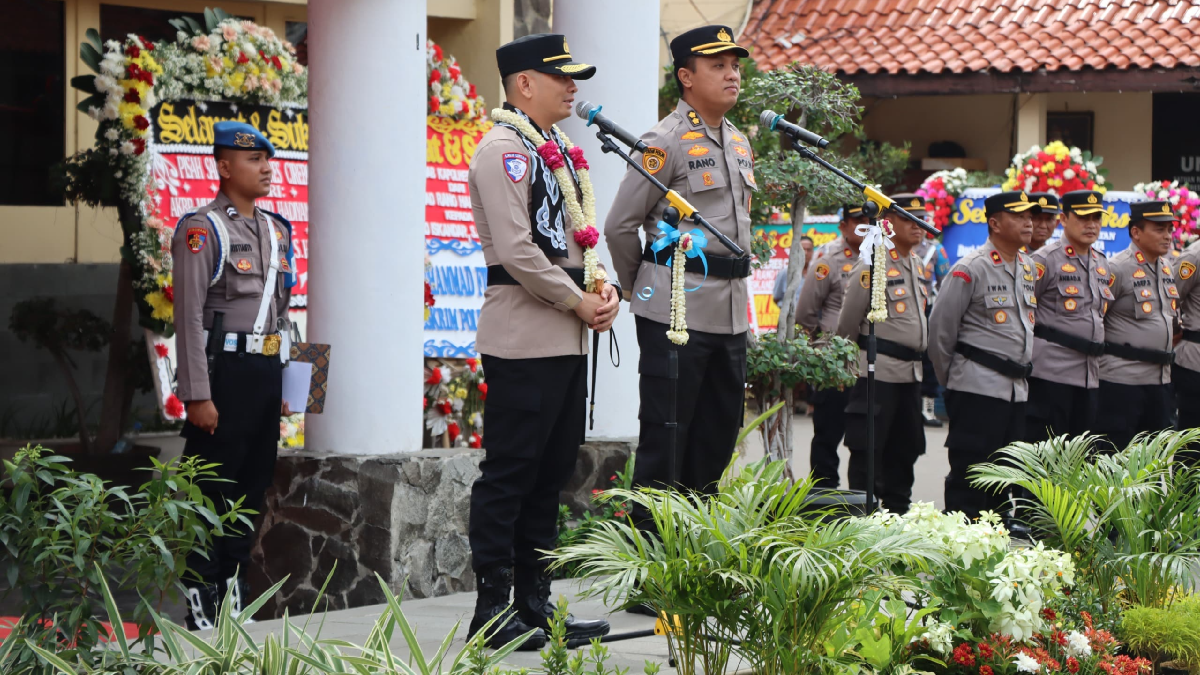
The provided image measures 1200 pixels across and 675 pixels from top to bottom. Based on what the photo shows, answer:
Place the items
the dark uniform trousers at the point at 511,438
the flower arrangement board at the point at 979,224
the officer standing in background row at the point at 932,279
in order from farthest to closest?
the flower arrangement board at the point at 979,224
the officer standing in background row at the point at 932,279
the dark uniform trousers at the point at 511,438

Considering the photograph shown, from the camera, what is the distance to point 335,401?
6.54 meters

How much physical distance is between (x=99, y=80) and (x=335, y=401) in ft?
7.23

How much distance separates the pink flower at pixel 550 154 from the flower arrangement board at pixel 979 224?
9.91 meters

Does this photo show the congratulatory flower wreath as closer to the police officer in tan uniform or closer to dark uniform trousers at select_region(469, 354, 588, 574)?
dark uniform trousers at select_region(469, 354, 588, 574)

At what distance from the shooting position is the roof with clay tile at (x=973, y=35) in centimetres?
1553

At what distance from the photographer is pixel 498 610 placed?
5031mm

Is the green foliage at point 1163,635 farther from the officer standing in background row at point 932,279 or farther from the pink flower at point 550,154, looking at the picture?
the officer standing in background row at point 932,279

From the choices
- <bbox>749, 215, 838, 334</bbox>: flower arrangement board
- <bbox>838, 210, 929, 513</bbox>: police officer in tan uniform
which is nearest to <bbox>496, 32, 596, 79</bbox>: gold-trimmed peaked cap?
<bbox>838, 210, 929, 513</bbox>: police officer in tan uniform

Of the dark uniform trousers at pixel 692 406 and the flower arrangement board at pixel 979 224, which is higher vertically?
the flower arrangement board at pixel 979 224

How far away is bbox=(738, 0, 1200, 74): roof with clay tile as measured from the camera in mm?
15531

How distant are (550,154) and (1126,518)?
8.41 feet

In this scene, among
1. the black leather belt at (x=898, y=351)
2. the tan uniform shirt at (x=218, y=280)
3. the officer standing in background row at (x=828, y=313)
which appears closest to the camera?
the tan uniform shirt at (x=218, y=280)

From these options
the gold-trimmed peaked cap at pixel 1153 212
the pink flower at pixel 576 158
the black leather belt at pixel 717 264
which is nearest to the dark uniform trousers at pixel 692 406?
the black leather belt at pixel 717 264

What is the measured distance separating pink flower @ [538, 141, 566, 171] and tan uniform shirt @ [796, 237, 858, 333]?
15.3ft
